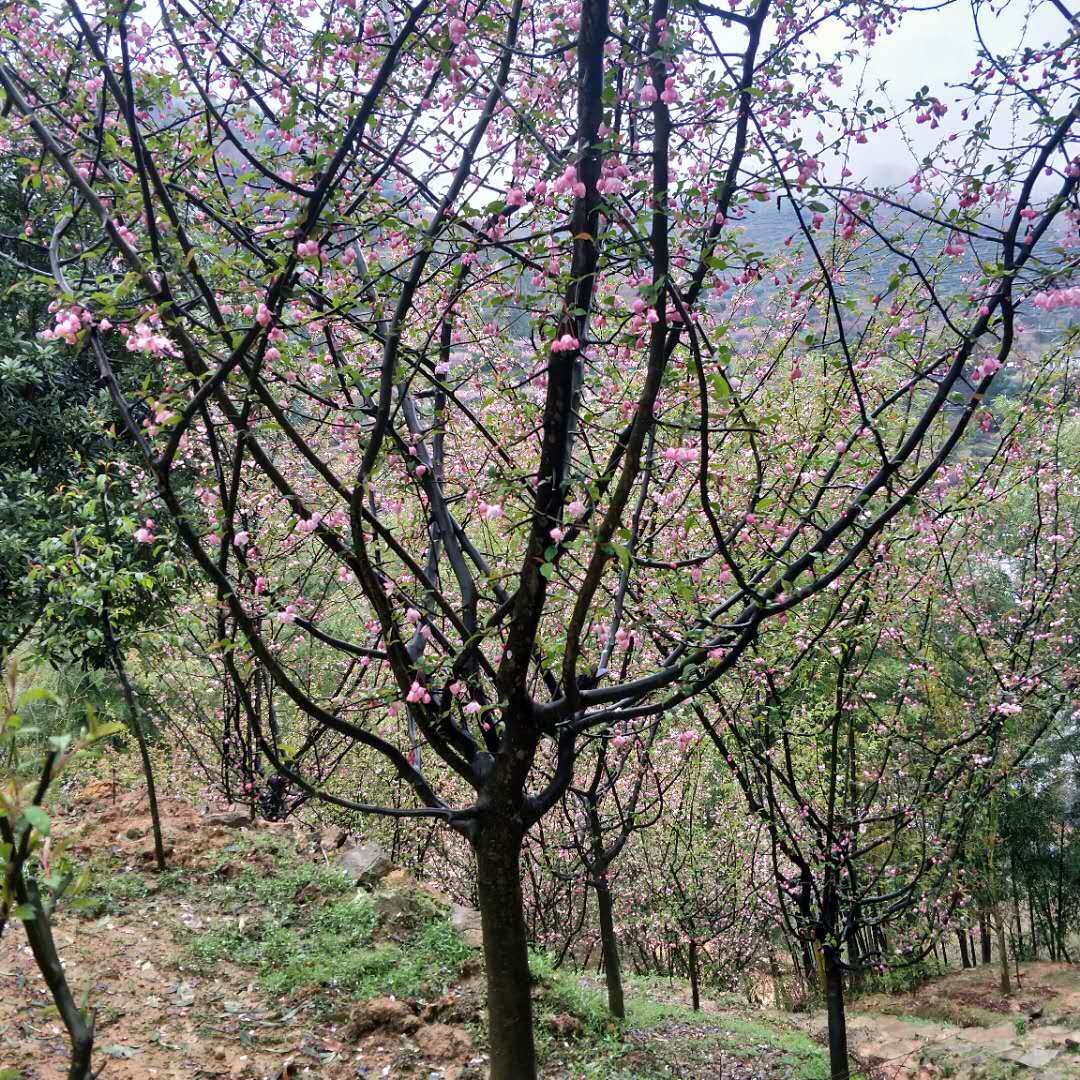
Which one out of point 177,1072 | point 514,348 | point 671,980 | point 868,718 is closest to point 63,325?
point 514,348

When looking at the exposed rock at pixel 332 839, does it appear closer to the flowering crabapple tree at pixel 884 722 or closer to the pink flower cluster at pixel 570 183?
the flowering crabapple tree at pixel 884 722

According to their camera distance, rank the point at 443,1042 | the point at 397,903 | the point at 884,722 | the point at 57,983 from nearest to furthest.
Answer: the point at 57,983 → the point at 443,1042 → the point at 397,903 → the point at 884,722

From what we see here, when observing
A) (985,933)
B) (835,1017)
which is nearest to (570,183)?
(835,1017)

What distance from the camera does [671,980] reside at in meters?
11.9

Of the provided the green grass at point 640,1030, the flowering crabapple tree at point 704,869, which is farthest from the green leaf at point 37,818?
the flowering crabapple tree at point 704,869

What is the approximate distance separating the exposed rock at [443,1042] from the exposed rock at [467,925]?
2.90 ft

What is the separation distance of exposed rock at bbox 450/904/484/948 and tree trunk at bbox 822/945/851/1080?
2.47 meters

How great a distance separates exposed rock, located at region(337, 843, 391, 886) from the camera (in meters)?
→ 5.61

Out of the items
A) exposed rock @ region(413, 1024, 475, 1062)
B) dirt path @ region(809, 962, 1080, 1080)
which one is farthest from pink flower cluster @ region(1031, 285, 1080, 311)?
dirt path @ region(809, 962, 1080, 1080)

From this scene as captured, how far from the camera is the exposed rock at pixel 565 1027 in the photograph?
15.8ft

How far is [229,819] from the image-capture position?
6.06 meters

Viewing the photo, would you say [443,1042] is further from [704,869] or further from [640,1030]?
[704,869]

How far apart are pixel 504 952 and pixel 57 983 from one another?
2.36 m

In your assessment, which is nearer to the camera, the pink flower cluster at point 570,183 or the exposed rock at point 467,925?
the pink flower cluster at point 570,183
